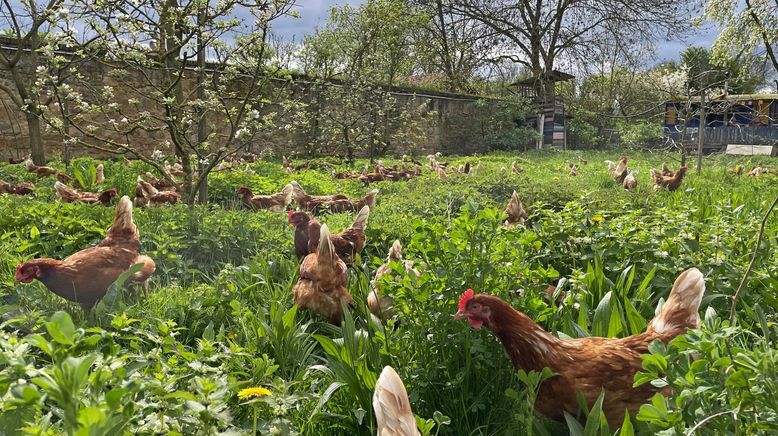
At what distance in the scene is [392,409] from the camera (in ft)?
4.22

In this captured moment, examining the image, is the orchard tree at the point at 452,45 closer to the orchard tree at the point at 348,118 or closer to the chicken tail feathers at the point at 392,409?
the orchard tree at the point at 348,118

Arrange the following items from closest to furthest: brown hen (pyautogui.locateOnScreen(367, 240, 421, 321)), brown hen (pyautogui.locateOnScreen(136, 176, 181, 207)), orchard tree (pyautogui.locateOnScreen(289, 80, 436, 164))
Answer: brown hen (pyautogui.locateOnScreen(367, 240, 421, 321)), brown hen (pyautogui.locateOnScreen(136, 176, 181, 207)), orchard tree (pyautogui.locateOnScreen(289, 80, 436, 164))

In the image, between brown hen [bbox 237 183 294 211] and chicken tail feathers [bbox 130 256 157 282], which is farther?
brown hen [bbox 237 183 294 211]

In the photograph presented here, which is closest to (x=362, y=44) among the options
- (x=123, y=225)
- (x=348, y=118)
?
(x=348, y=118)

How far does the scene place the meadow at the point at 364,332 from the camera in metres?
1.23

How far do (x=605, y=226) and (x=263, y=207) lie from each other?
14.4 feet

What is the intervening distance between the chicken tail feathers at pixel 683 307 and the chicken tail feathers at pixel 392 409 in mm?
1314

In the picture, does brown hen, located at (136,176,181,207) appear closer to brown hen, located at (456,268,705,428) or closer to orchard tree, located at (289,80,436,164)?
brown hen, located at (456,268,705,428)

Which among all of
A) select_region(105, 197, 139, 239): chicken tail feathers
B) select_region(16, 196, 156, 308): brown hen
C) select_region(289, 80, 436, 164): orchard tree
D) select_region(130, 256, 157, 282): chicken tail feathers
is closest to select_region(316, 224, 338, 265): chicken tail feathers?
select_region(16, 196, 156, 308): brown hen

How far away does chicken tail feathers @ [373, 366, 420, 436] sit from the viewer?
1256 millimetres

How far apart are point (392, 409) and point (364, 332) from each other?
1179 millimetres

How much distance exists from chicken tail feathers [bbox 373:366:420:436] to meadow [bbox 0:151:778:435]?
34cm

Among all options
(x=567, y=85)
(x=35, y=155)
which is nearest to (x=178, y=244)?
(x=35, y=155)

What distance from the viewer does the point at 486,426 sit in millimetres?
2000
